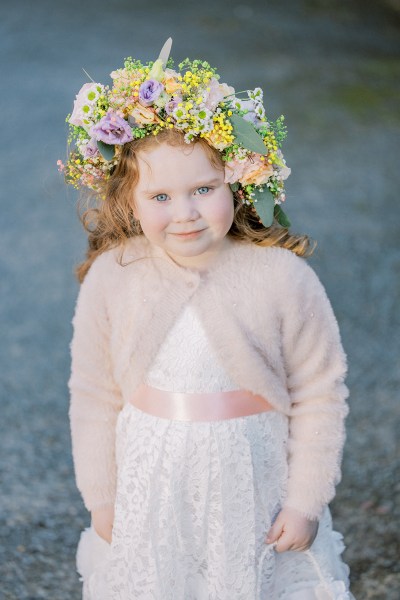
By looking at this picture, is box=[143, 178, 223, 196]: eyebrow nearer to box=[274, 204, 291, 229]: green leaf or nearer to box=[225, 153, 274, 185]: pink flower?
box=[225, 153, 274, 185]: pink flower

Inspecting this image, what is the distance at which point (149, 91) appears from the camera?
2.11 metres

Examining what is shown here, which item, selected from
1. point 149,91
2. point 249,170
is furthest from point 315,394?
point 149,91

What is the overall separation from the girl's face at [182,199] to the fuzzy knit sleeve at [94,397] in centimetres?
32

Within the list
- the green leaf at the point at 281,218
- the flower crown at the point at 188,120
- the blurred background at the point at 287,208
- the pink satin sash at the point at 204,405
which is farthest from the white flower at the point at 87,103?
the blurred background at the point at 287,208

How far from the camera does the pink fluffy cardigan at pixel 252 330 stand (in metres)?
2.24

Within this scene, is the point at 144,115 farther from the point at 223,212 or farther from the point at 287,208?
the point at 287,208

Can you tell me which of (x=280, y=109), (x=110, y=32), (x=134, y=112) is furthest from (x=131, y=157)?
(x=110, y=32)

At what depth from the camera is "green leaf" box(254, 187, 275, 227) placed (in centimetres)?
223

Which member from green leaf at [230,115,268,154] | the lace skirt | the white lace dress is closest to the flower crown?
green leaf at [230,115,268,154]

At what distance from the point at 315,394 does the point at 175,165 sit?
2.34ft

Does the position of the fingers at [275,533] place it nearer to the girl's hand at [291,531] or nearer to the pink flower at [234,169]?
the girl's hand at [291,531]

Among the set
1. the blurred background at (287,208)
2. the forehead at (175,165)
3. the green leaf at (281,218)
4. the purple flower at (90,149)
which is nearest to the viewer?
the forehead at (175,165)

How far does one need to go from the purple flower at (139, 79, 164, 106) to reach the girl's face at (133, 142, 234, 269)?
11cm

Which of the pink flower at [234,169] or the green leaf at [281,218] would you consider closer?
the pink flower at [234,169]
